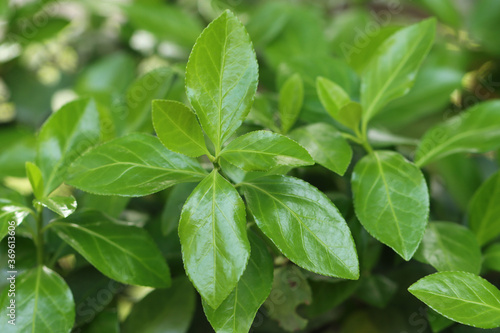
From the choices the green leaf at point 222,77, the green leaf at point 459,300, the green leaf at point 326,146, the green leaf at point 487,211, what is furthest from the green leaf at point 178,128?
the green leaf at point 487,211

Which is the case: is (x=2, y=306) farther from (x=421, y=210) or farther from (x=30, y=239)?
(x=421, y=210)

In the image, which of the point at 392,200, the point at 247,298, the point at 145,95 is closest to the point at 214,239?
the point at 247,298

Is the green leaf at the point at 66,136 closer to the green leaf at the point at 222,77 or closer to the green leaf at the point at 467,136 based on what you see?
the green leaf at the point at 222,77

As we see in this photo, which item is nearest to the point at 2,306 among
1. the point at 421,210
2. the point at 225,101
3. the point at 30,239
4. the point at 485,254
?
the point at 30,239

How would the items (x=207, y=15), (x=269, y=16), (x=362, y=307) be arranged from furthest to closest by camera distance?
(x=207, y=15)
(x=269, y=16)
(x=362, y=307)

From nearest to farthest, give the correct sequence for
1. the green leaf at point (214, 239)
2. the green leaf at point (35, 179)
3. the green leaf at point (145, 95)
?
→ 1. the green leaf at point (214, 239)
2. the green leaf at point (35, 179)
3. the green leaf at point (145, 95)

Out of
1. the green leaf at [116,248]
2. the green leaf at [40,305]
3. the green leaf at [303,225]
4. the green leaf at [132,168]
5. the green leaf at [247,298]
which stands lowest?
the green leaf at [40,305]

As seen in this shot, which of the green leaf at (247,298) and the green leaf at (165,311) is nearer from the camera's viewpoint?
the green leaf at (247,298)
